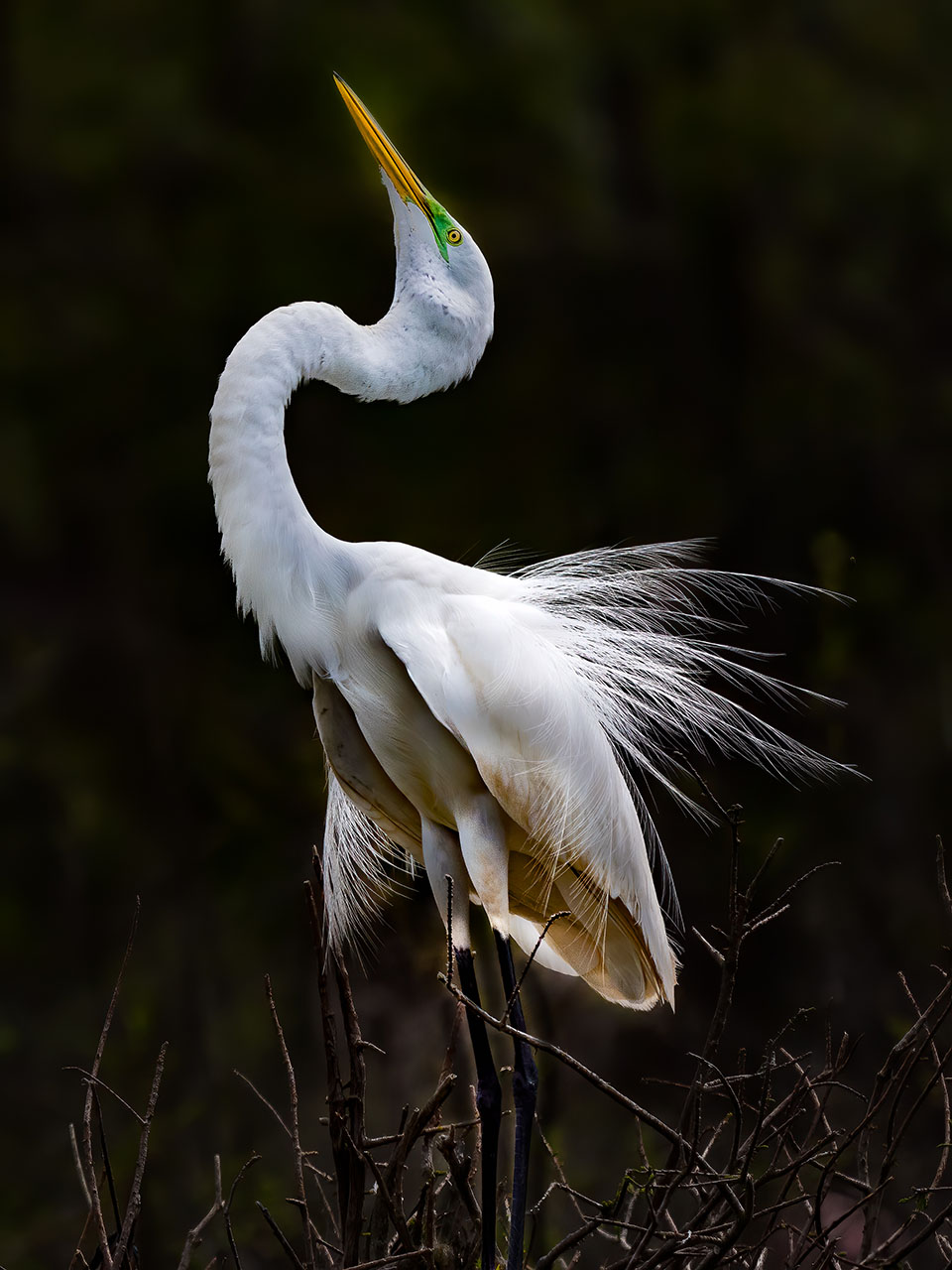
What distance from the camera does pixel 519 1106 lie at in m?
1.34

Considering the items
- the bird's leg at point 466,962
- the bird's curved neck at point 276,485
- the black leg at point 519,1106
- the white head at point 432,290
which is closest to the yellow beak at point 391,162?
the white head at point 432,290

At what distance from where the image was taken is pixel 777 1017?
10.6 ft

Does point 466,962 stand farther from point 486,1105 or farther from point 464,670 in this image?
point 464,670

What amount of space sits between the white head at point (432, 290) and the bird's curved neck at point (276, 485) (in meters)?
0.07

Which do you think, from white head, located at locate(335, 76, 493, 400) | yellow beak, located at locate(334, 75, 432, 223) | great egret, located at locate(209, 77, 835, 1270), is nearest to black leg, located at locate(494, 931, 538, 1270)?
great egret, located at locate(209, 77, 835, 1270)

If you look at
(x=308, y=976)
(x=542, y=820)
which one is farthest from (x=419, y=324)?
(x=308, y=976)

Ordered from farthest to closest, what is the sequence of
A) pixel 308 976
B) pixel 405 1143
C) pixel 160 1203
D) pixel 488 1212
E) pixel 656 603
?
pixel 308 976, pixel 160 1203, pixel 656 603, pixel 488 1212, pixel 405 1143

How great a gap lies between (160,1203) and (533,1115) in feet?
5.96

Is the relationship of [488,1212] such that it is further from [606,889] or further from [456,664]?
[456,664]

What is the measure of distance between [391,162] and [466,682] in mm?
524

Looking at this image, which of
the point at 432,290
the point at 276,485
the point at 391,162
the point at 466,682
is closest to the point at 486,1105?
the point at 466,682

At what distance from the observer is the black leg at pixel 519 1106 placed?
1235 mm

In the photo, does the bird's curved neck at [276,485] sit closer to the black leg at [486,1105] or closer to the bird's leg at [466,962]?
the bird's leg at [466,962]

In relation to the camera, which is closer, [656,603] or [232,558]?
[232,558]
